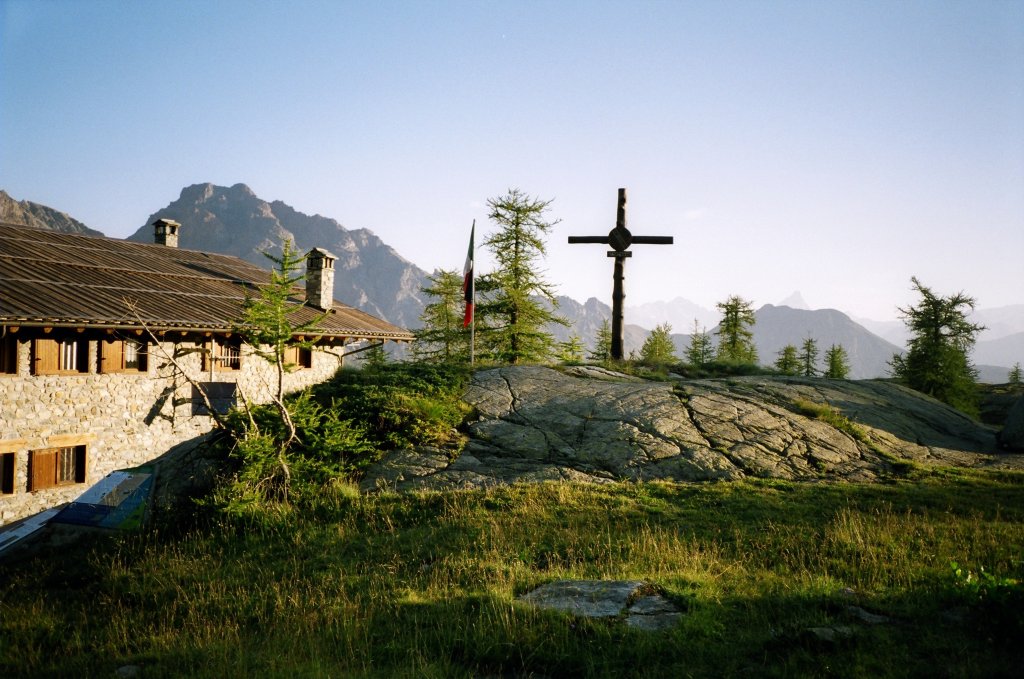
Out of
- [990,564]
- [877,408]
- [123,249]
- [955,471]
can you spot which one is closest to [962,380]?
[877,408]

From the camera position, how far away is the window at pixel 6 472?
53.1 feet

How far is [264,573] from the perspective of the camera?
26.5ft

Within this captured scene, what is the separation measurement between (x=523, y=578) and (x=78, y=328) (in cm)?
1663

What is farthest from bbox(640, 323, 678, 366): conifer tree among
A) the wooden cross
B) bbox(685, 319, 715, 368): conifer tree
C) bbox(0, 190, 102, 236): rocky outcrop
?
bbox(0, 190, 102, 236): rocky outcrop

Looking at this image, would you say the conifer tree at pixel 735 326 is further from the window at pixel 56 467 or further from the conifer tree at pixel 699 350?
the window at pixel 56 467

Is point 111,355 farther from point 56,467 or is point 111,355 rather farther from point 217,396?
point 56,467

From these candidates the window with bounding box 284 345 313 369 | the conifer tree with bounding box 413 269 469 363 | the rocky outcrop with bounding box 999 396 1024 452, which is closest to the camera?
the rocky outcrop with bounding box 999 396 1024 452

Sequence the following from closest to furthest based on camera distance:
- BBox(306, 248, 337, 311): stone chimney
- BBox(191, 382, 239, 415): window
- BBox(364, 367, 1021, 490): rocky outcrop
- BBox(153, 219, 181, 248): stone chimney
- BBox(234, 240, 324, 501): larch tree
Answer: BBox(234, 240, 324, 501): larch tree
BBox(364, 367, 1021, 490): rocky outcrop
BBox(191, 382, 239, 415): window
BBox(306, 248, 337, 311): stone chimney
BBox(153, 219, 181, 248): stone chimney

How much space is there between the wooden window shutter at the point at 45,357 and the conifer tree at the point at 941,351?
118 ft

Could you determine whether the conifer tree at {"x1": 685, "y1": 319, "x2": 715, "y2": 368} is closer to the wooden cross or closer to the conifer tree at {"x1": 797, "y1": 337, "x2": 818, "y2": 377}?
the conifer tree at {"x1": 797, "y1": 337, "x2": 818, "y2": 377}

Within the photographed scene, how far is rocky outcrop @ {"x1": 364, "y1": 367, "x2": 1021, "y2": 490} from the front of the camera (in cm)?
1229

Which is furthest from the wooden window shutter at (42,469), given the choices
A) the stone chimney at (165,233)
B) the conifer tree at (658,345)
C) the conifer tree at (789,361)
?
the conifer tree at (789,361)

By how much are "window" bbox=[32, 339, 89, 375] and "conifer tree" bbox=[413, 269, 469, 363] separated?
1515cm

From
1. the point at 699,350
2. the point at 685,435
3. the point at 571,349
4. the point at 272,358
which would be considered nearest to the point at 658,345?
the point at 699,350
